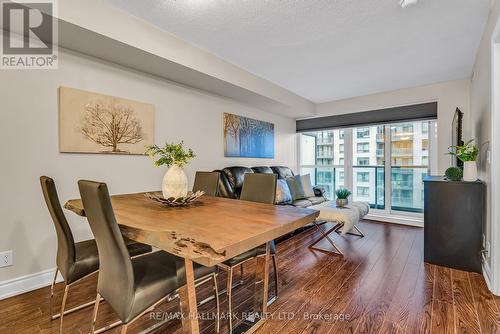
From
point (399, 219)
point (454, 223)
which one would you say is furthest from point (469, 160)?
point (399, 219)

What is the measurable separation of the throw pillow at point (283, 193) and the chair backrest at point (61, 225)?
111 inches

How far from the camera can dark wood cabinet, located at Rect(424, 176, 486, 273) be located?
2.46m

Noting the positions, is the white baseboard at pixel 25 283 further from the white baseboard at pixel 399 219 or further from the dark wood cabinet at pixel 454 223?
the white baseboard at pixel 399 219

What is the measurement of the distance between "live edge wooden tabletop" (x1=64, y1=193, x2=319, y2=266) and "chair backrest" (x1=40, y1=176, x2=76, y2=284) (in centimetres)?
16

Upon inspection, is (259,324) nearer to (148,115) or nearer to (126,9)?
(148,115)

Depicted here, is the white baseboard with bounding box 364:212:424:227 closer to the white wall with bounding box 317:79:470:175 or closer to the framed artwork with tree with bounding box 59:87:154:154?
the white wall with bounding box 317:79:470:175

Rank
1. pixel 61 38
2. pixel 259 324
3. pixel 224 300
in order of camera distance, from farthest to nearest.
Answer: pixel 61 38 < pixel 224 300 < pixel 259 324

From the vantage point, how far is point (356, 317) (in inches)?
70.6

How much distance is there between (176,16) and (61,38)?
3.37ft

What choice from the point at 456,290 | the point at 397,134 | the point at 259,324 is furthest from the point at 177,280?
the point at 397,134

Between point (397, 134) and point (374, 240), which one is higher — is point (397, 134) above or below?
above

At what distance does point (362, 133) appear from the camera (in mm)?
5148

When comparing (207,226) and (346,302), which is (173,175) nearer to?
(207,226)

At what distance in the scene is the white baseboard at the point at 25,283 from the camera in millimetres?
2062
